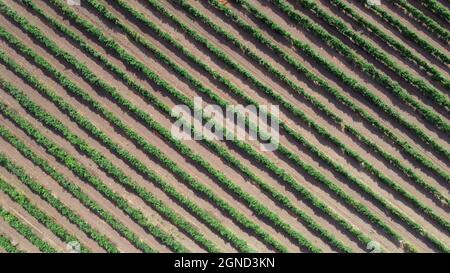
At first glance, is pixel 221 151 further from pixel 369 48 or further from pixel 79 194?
pixel 369 48

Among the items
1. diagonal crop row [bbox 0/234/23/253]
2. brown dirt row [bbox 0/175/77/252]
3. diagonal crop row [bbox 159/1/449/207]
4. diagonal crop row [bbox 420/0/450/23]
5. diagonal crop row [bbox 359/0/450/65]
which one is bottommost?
diagonal crop row [bbox 0/234/23/253]

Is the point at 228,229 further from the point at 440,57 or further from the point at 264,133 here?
the point at 440,57

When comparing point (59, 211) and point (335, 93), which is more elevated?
point (335, 93)

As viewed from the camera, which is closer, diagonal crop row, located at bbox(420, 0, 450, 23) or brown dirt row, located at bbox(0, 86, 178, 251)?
brown dirt row, located at bbox(0, 86, 178, 251)

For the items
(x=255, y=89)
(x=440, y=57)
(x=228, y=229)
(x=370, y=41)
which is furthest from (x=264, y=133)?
(x=440, y=57)

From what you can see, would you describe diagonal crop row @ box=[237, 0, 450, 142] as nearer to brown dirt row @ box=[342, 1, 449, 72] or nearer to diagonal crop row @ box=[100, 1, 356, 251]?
brown dirt row @ box=[342, 1, 449, 72]

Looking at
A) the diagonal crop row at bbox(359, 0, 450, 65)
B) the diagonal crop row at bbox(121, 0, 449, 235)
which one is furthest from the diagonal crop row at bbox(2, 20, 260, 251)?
the diagonal crop row at bbox(359, 0, 450, 65)

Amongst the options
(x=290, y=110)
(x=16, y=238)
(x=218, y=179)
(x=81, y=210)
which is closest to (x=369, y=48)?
(x=290, y=110)
